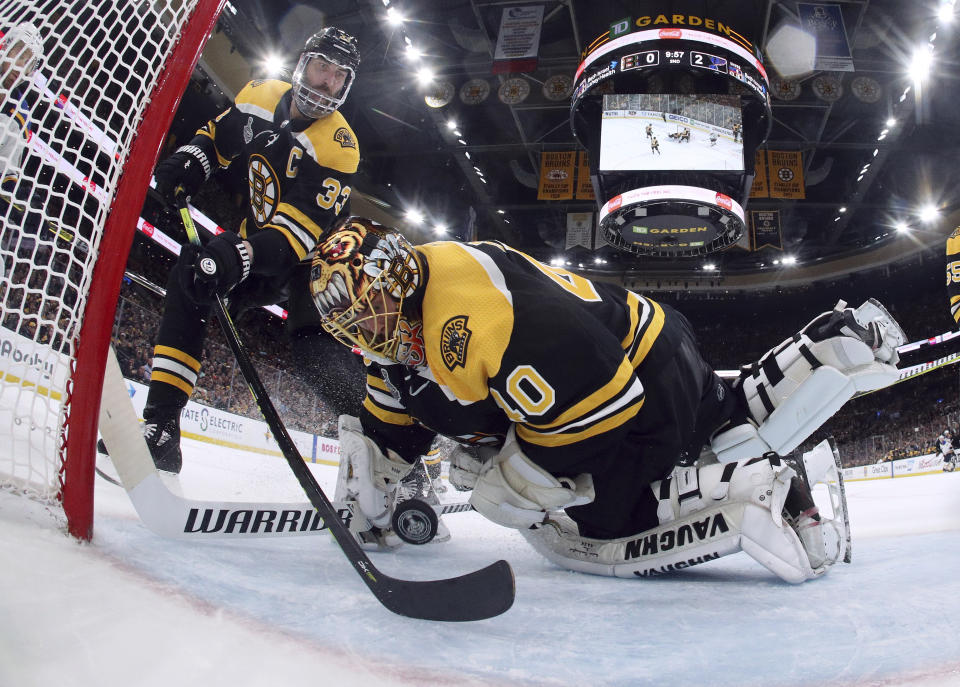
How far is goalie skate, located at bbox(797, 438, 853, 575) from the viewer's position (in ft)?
5.38

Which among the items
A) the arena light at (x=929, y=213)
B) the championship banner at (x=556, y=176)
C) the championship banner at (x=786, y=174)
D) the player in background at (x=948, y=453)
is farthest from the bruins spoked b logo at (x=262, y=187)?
the arena light at (x=929, y=213)

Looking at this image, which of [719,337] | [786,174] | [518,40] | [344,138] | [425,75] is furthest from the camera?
[719,337]

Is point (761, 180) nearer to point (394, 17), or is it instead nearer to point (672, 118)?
point (672, 118)

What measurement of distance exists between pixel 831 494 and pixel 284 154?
206 centimetres

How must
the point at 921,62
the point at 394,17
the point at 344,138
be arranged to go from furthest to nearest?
the point at 921,62 < the point at 394,17 < the point at 344,138

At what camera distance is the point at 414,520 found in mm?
1808

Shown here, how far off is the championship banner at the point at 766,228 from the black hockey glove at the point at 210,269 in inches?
511

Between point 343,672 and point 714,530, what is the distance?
115cm

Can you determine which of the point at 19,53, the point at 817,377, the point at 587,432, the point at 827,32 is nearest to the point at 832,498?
the point at 817,377

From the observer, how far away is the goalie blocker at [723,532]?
145 cm

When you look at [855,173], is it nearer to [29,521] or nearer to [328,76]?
[328,76]

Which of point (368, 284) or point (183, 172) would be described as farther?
point (183, 172)

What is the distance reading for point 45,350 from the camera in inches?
35.7

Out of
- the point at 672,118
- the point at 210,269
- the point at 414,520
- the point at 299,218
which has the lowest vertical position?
the point at 414,520
